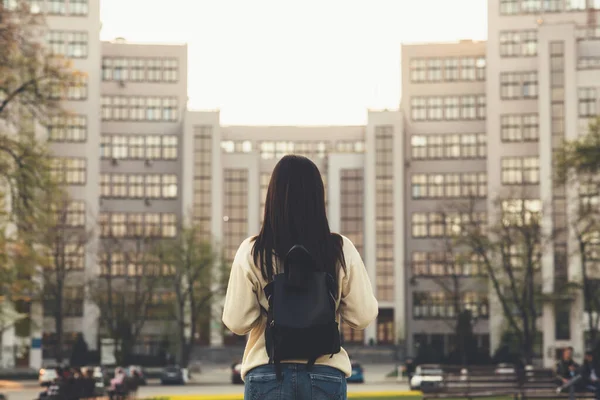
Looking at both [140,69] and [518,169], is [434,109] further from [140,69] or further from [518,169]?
[140,69]

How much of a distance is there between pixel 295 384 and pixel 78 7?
98377mm

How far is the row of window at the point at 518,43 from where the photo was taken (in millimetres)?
99375

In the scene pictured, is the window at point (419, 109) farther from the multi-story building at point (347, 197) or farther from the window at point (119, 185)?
the window at point (119, 185)

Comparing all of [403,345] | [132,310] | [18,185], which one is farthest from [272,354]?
[403,345]

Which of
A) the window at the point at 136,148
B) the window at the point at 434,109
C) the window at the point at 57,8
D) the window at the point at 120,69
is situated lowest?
the window at the point at 136,148

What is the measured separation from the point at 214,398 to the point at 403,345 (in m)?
68.5

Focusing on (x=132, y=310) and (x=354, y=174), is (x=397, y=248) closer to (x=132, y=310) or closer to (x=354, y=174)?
(x=354, y=174)

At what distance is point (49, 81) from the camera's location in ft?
95.9

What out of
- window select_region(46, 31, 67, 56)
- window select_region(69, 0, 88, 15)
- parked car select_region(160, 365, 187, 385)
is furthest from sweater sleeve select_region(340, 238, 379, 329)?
window select_region(69, 0, 88, 15)

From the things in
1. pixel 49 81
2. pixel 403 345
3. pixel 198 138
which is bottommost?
pixel 403 345

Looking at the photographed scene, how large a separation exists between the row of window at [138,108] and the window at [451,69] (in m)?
24.4

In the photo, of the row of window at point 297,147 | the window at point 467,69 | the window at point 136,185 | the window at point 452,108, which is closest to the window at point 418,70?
the window at point 452,108

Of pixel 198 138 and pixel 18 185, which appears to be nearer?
A: pixel 18 185

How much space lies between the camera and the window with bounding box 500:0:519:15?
330ft
